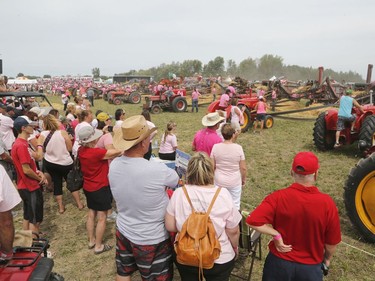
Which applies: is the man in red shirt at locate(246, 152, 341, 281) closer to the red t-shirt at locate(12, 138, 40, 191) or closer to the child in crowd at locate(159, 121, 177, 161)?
the red t-shirt at locate(12, 138, 40, 191)

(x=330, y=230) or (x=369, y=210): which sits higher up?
(x=330, y=230)

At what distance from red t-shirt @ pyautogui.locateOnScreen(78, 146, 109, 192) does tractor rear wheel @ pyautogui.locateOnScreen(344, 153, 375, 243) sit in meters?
3.16

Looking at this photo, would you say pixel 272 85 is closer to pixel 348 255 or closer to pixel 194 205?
pixel 348 255

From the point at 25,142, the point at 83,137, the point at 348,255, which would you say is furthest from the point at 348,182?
the point at 25,142

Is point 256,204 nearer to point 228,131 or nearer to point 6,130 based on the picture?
point 228,131

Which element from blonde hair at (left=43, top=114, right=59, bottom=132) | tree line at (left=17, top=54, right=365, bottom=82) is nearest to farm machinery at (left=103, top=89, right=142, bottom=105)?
blonde hair at (left=43, top=114, right=59, bottom=132)

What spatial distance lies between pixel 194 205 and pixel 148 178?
0.40 metres

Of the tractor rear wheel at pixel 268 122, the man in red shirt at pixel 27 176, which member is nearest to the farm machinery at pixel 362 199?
the man in red shirt at pixel 27 176

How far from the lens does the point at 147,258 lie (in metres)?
2.21

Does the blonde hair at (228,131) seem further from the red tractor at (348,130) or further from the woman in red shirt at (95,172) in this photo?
the red tractor at (348,130)

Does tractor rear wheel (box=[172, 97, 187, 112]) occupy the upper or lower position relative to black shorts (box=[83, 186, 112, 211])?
upper

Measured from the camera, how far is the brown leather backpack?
1.93 metres

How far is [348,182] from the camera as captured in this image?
362 cm

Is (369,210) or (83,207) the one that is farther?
(83,207)
